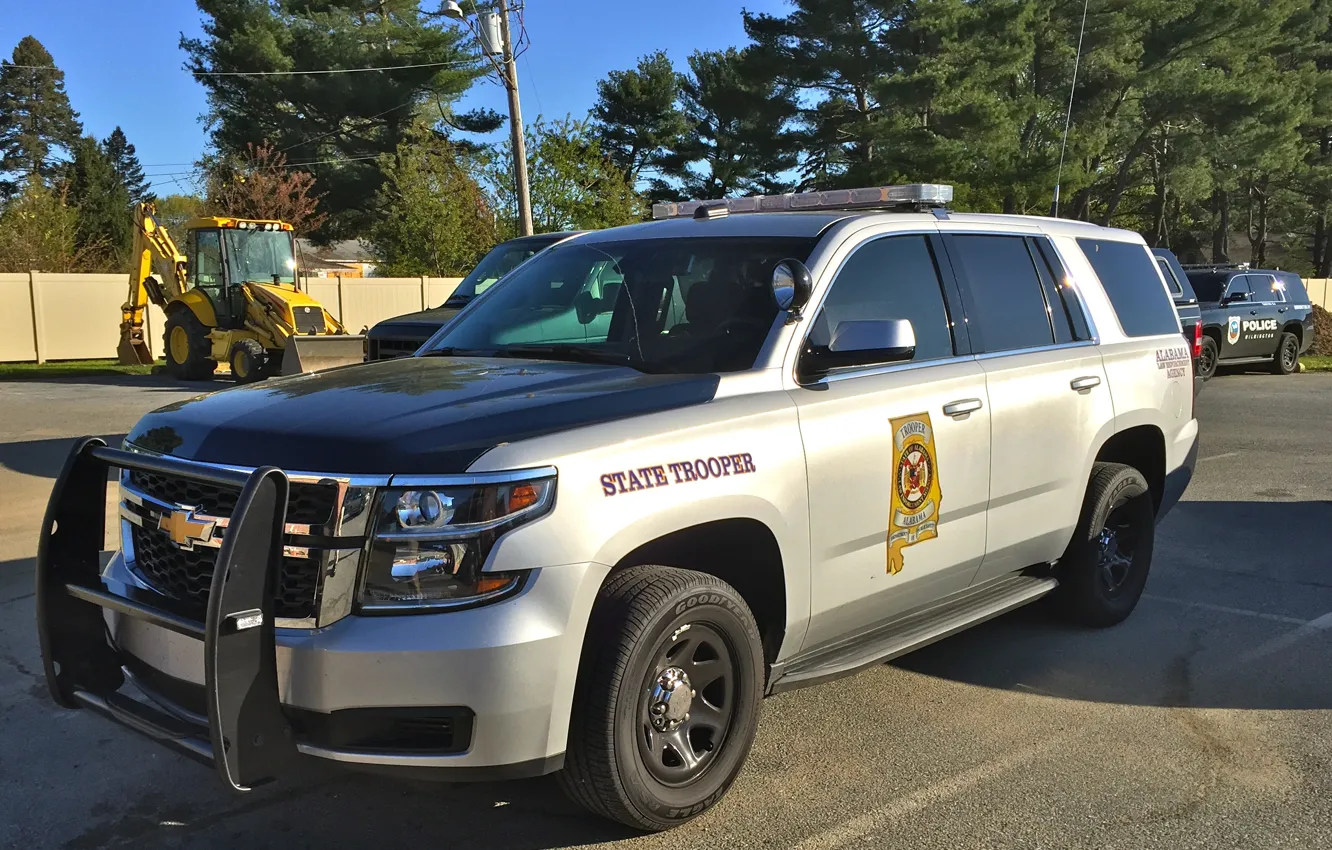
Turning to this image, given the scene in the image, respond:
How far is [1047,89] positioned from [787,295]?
35.4 metres

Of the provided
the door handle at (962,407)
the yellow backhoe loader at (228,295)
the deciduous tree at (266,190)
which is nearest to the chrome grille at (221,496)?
the door handle at (962,407)

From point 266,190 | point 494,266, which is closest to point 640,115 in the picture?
point 266,190

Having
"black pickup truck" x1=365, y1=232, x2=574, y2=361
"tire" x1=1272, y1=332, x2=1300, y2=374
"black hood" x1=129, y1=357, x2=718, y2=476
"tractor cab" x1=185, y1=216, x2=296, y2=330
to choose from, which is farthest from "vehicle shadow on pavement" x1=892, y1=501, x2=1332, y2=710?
"tractor cab" x1=185, y1=216, x2=296, y2=330

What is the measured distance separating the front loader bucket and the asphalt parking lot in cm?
746

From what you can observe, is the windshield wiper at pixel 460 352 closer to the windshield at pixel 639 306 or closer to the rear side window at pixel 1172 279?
the windshield at pixel 639 306

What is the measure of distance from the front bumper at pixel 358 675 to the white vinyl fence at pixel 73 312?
25.8 metres

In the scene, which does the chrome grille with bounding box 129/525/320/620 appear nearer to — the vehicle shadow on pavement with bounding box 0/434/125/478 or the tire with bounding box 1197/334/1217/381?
the vehicle shadow on pavement with bounding box 0/434/125/478

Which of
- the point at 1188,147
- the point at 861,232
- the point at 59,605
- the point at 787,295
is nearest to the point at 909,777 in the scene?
the point at 787,295

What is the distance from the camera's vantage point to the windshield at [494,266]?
1173 cm

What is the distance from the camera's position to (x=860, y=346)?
12.1 ft

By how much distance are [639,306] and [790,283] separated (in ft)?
2.45

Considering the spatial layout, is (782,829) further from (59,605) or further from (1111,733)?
(59,605)

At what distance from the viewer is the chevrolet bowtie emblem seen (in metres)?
3.03

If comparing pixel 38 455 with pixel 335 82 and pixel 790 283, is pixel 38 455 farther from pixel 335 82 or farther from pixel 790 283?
pixel 335 82
